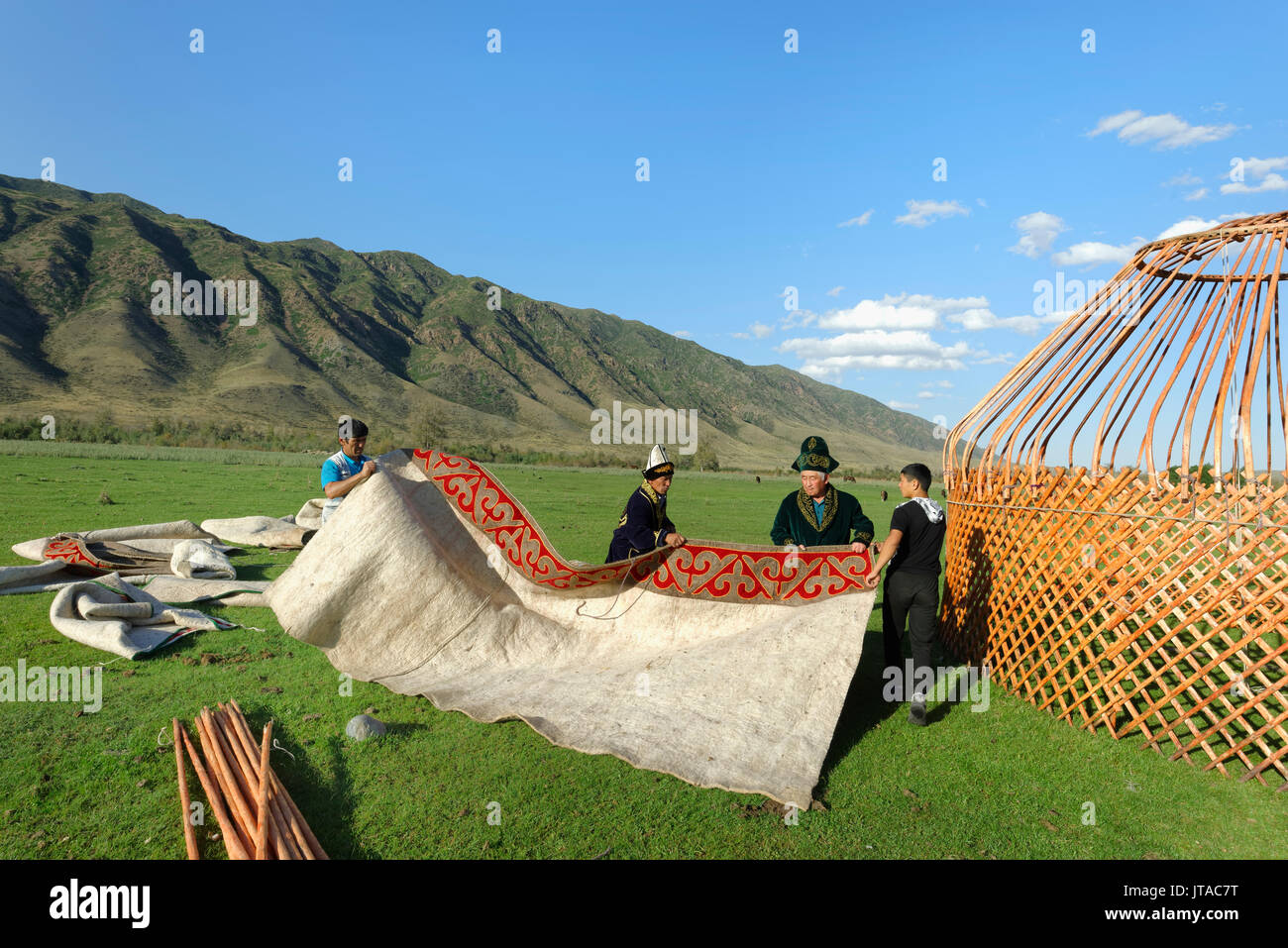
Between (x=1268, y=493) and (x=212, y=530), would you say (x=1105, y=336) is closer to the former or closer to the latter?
(x=1268, y=493)

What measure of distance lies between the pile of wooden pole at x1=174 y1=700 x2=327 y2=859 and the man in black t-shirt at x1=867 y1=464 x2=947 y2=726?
3559mm

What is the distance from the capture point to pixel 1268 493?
425 centimetres

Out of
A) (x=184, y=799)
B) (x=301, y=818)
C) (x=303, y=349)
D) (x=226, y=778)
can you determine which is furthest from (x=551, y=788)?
(x=303, y=349)

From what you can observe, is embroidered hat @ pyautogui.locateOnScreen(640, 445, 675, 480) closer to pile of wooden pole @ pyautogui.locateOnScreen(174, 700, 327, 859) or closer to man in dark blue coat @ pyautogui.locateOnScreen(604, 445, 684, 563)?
man in dark blue coat @ pyautogui.locateOnScreen(604, 445, 684, 563)

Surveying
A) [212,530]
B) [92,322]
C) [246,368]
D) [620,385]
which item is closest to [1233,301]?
[212,530]

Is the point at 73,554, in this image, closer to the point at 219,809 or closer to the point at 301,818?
the point at 219,809

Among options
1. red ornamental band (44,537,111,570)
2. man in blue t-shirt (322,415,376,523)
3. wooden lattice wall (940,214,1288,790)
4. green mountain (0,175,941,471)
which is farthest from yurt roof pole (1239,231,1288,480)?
green mountain (0,175,941,471)

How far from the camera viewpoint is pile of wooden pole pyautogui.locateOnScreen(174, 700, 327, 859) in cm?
290

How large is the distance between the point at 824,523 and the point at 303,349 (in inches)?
3841

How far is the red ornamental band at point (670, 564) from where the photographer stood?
5.05m

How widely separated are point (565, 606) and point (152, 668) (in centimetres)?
299

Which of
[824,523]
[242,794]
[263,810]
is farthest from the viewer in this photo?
[824,523]

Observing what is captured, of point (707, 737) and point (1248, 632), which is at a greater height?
point (1248, 632)

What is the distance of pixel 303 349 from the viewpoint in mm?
90312
